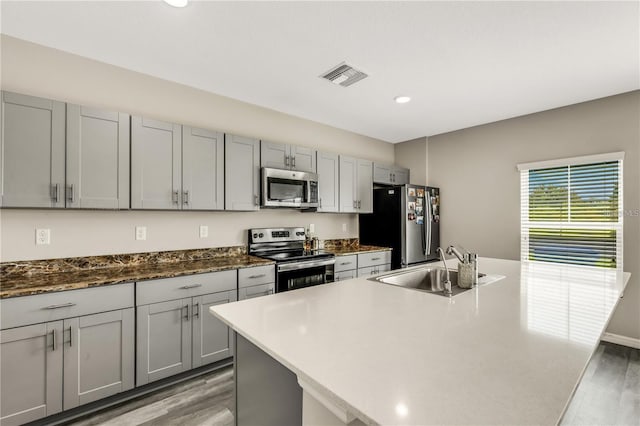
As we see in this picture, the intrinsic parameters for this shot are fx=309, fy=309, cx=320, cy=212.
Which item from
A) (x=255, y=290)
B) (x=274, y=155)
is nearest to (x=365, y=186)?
(x=274, y=155)

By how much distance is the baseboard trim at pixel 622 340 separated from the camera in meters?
3.07

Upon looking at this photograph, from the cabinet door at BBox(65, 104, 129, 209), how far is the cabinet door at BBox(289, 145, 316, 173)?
1.64 metres

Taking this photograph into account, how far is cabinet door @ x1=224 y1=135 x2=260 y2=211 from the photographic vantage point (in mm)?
2994

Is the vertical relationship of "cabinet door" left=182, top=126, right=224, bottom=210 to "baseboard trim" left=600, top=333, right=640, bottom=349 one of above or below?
above

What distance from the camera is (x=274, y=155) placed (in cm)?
336

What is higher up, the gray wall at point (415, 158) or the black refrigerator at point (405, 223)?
the gray wall at point (415, 158)

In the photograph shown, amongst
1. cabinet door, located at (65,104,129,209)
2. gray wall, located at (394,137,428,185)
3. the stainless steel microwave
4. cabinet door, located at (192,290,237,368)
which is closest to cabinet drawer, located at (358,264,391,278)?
the stainless steel microwave

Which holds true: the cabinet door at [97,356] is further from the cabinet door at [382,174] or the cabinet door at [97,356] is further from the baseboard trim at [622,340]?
the baseboard trim at [622,340]

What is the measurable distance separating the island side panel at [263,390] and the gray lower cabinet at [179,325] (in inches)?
43.0

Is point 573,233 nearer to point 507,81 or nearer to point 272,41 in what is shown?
point 507,81

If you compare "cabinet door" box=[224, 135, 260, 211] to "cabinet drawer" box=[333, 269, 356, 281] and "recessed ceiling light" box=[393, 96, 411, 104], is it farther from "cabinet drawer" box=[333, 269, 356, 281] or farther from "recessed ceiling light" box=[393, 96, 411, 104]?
"recessed ceiling light" box=[393, 96, 411, 104]

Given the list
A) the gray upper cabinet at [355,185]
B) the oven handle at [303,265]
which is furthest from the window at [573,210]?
the oven handle at [303,265]

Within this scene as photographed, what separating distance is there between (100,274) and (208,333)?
3.00 feet

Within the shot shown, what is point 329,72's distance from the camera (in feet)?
8.80
